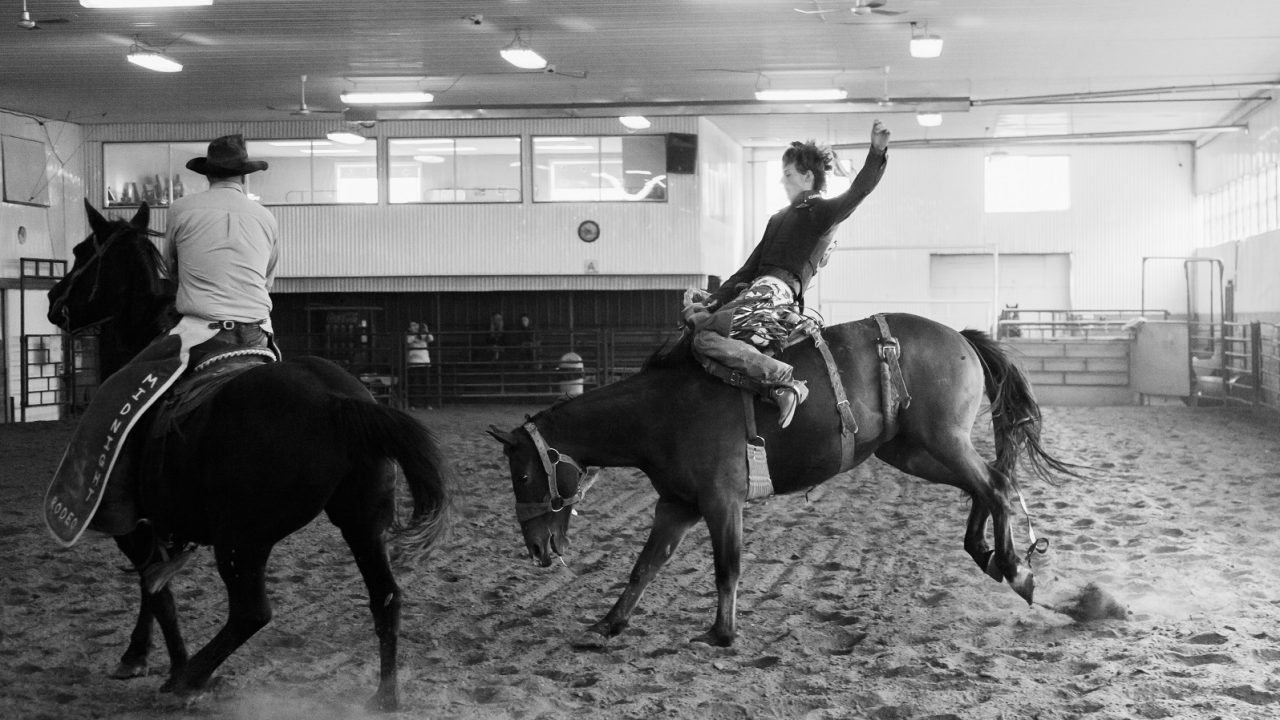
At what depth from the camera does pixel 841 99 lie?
17.7 meters

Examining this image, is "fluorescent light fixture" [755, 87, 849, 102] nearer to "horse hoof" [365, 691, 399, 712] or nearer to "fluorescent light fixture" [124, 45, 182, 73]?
"fluorescent light fixture" [124, 45, 182, 73]

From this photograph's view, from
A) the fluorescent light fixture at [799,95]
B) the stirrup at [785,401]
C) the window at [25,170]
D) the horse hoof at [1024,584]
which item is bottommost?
the horse hoof at [1024,584]

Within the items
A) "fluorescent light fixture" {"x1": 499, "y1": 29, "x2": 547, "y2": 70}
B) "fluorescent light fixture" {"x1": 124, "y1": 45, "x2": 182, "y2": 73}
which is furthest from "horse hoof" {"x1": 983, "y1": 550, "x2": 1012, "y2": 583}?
"fluorescent light fixture" {"x1": 124, "y1": 45, "x2": 182, "y2": 73}

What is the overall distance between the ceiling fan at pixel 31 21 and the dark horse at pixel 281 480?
1152 centimetres

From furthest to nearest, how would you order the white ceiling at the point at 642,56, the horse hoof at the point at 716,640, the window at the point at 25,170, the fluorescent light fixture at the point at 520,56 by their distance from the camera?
the window at the point at 25,170
the fluorescent light fixture at the point at 520,56
the white ceiling at the point at 642,56
the horse hoof at the point at 716,640

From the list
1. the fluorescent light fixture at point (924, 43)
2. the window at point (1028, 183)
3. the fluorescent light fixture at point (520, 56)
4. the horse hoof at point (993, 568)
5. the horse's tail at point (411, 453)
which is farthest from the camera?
the window at point (1028, 183)

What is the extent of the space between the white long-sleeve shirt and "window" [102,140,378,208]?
18.4 metres

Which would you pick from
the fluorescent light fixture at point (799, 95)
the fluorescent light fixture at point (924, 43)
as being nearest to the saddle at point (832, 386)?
the fluorescent light fixture at point (924, 43)

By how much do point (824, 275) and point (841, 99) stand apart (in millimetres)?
10622

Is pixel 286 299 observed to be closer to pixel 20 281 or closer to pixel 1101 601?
pixel 20 281

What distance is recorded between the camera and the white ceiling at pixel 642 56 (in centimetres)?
1459

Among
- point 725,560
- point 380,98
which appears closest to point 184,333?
point 725,560

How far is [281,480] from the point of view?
12.6 feet

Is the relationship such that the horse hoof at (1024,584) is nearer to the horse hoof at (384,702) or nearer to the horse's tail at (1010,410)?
the horse's tail at (1010,410)
